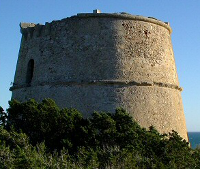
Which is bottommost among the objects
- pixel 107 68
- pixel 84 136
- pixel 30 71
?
pixel 84 136

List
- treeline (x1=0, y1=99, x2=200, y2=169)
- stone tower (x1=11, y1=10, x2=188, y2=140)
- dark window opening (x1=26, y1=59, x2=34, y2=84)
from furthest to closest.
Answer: dark window opening (x1=26, y1=59, x2=34, y2=84)
stone tower (x1=11, y1=10, x2=188, y2=140)
treeline (x1=0, y1=99, x2=200, y2=169)

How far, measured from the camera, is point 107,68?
34.9 ft

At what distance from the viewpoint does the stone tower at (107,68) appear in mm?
10523

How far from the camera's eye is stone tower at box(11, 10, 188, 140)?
34.5ft

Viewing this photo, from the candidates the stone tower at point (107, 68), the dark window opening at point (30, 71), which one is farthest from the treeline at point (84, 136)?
the dark window opening at point (30, 71)

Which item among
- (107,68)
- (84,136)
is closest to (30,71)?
(107,68)

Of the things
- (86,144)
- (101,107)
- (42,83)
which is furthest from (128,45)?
(86,144)

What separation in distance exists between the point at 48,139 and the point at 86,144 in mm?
1027

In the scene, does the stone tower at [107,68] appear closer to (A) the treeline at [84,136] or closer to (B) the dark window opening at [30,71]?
(B) the dark window opening at [30,71]

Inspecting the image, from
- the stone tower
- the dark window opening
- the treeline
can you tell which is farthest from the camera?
the dark window opening

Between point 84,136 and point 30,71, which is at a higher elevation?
point 30,71

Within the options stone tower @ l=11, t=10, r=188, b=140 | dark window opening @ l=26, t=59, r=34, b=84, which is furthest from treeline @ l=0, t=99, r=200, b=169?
dark window opening @ l=26, t=59, r=34, b=84

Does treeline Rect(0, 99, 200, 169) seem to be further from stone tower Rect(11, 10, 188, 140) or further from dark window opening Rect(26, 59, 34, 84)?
dark window opening Rect(26, 59, 34, 84)

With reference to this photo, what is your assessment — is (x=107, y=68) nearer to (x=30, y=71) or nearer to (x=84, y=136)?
(x=84, y=136)
